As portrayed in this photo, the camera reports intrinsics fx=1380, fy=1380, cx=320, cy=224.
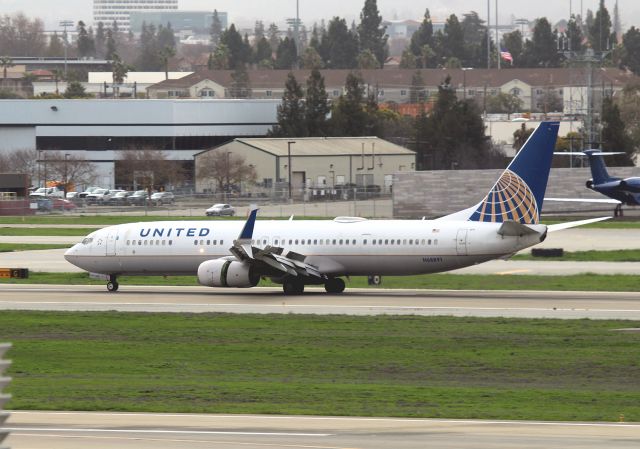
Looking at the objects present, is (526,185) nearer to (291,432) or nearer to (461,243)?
(461,243)

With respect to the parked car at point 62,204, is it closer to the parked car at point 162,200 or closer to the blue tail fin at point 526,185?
the parked car at point 162,200

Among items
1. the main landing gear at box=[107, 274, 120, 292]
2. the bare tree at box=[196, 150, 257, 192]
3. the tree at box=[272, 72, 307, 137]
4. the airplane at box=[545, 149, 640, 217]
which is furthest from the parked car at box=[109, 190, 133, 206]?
the main landing gear at box=[107, 274, 120, 292]

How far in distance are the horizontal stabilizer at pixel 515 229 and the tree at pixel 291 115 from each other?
A: 104 m

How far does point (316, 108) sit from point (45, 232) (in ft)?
241

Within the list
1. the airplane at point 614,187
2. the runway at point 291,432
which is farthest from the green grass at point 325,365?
the airplane at point 614,187

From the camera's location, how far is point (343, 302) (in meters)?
47.9

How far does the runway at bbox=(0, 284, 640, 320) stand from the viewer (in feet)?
145

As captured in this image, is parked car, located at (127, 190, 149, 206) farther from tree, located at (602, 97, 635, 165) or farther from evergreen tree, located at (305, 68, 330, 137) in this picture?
tree, located at (602, 97, 635, 165)

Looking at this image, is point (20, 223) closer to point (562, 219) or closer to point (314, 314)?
point (562, 219)

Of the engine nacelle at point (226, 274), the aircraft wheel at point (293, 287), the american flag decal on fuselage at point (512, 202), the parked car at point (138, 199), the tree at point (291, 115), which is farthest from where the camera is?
the tree at point (291, 115)

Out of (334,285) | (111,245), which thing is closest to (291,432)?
(334,285)

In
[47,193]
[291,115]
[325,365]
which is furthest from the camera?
[291,115]

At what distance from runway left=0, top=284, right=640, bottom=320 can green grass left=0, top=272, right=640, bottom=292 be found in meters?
2.06

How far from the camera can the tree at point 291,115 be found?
15150cm
